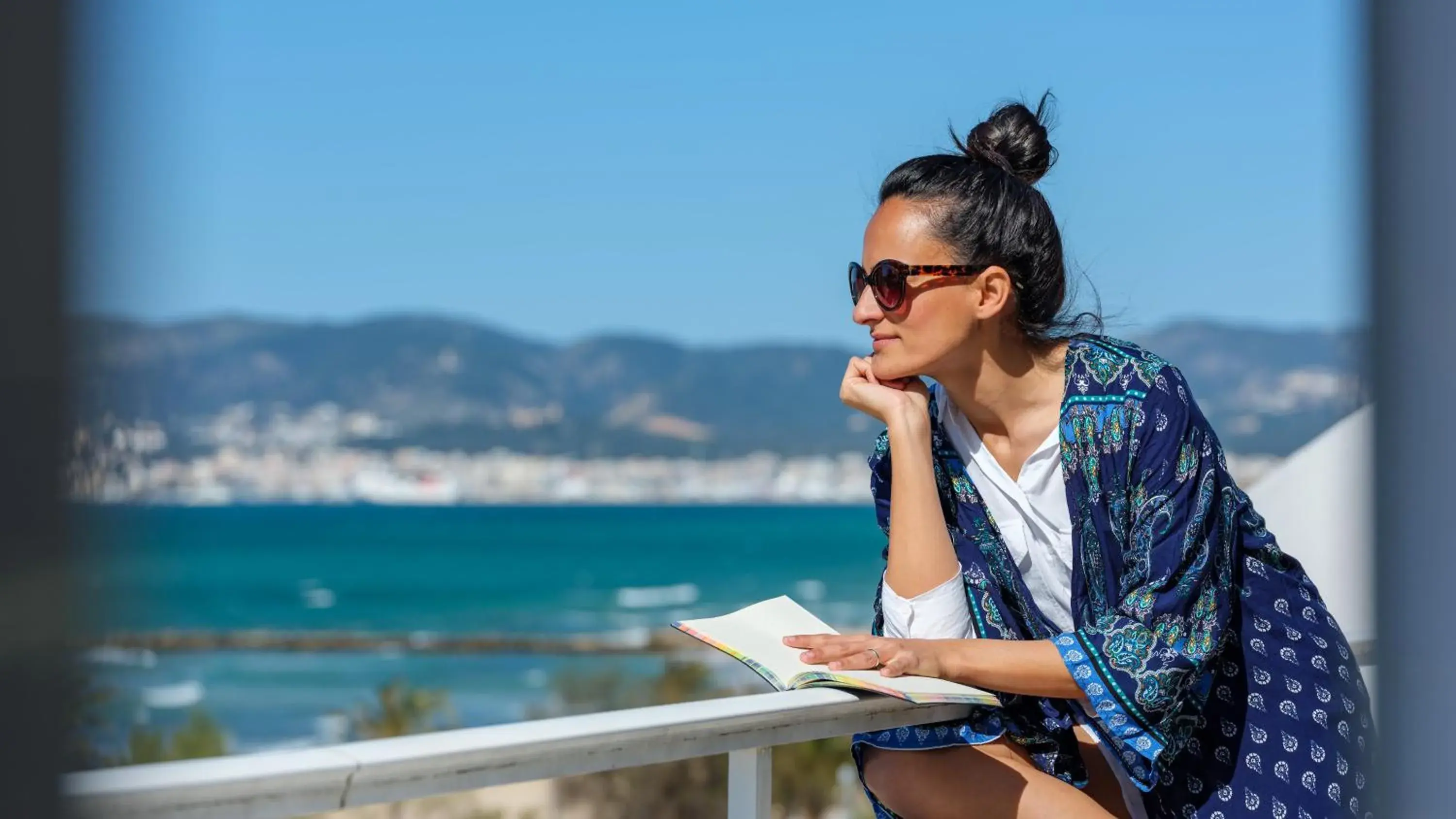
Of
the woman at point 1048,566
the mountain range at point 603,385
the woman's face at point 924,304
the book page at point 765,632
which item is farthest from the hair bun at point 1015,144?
the mountain range at point 603,385

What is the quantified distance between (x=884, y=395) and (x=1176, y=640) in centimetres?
53

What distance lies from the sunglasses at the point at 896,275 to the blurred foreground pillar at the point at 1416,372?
1.48 meters

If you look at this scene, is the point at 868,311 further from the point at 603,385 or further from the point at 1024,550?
the point at 603,385

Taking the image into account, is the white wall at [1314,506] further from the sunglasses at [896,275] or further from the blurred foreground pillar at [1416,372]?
the blurred foreground pillar at [1416,372]

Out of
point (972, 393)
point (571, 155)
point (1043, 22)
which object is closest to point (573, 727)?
point (972, 393)

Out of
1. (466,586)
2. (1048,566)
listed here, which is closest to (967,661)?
(1048,566)

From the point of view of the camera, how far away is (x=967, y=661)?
1702mm

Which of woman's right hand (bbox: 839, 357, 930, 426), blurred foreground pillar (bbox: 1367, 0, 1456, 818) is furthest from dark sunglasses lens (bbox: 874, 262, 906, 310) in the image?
blurred foreground pillar (bbox: 1367, 0, 1456, 818)

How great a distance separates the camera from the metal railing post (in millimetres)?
1615

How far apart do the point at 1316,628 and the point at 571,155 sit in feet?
140

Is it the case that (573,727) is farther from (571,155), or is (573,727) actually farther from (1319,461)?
(571,155)

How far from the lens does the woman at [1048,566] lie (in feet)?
5.57

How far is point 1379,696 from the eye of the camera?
0.47m

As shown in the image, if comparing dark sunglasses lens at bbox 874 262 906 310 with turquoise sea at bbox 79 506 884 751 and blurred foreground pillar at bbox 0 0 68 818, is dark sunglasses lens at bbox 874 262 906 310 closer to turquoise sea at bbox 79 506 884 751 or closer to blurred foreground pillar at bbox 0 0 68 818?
blurred foreground pillar at bbox 0 0 68 818
